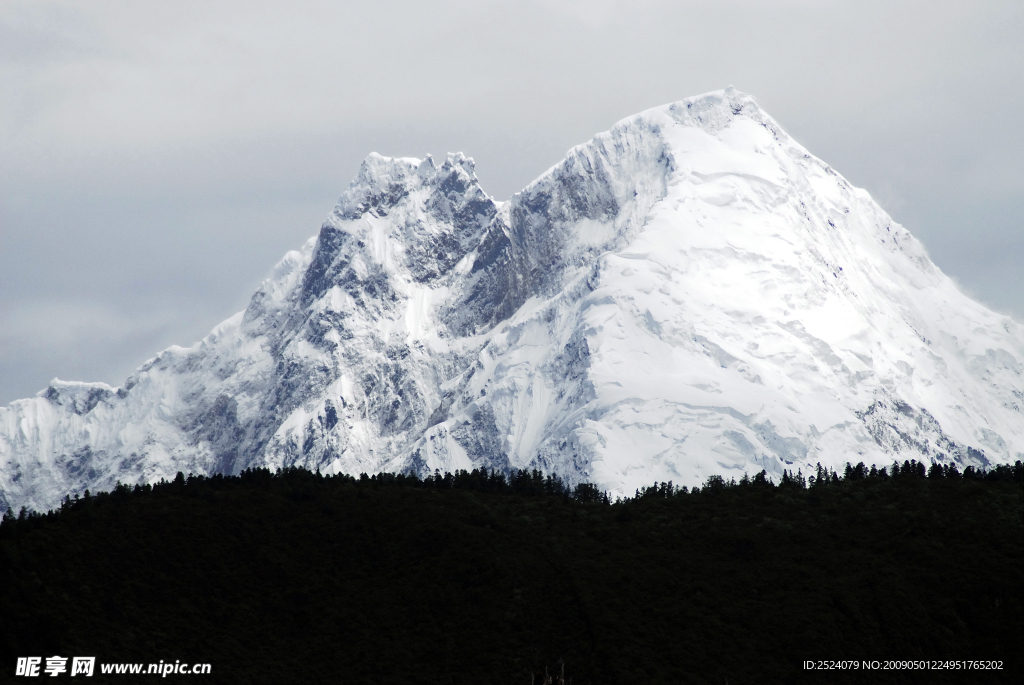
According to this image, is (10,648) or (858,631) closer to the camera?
(10,648)

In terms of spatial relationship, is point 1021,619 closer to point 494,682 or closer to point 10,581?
point 494,682

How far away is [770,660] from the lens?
19262cm

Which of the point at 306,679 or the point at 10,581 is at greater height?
the point at 10,581

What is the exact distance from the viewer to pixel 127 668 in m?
187

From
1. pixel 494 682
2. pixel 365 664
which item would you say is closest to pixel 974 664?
pixel 494 682

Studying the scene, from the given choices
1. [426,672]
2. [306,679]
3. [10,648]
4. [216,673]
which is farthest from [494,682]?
[10,648]

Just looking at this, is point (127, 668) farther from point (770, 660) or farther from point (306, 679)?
point (770, 660)

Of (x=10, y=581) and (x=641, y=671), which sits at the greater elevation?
(x=10, y=581)

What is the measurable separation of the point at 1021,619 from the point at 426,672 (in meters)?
80.9

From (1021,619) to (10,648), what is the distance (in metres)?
134

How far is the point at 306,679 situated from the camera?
193 m

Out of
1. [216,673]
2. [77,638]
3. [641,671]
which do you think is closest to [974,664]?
[641,671]

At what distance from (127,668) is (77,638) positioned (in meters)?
10.1

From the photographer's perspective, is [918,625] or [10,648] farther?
[918,625]
